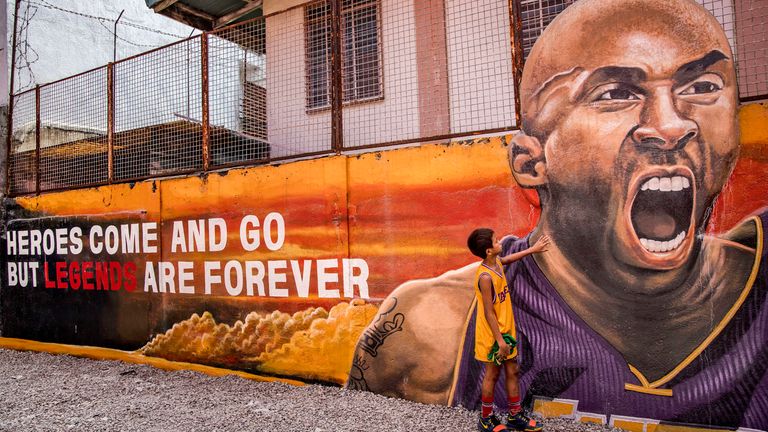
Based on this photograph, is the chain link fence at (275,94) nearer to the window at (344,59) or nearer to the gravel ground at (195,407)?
the window at (344,59)

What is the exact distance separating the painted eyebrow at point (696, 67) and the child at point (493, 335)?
1664 millimetres

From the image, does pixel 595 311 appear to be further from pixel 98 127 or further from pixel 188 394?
pixel 98 127

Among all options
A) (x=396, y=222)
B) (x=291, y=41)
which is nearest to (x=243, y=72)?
(x=291, y=41)

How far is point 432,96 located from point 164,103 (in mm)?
3388

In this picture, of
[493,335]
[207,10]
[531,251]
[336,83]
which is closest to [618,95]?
[531,251]

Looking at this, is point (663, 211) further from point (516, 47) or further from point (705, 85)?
point (516, 47)

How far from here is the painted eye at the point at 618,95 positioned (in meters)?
3.69

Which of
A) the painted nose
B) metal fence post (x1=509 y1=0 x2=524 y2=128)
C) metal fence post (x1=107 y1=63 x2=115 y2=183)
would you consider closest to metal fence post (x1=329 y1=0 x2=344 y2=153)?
metal fence post (x1=509 y1=0 x2=524 y2=128)

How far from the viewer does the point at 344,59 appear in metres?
6.50

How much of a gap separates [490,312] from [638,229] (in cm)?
124

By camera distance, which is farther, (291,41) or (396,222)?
(291,41)

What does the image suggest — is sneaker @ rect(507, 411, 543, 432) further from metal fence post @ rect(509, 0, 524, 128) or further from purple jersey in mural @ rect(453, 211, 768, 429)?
metal fence post @ rect(509, 0, 524, 128)

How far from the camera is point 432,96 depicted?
6625 mm

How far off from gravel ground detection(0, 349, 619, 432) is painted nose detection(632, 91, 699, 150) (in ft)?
6.49
